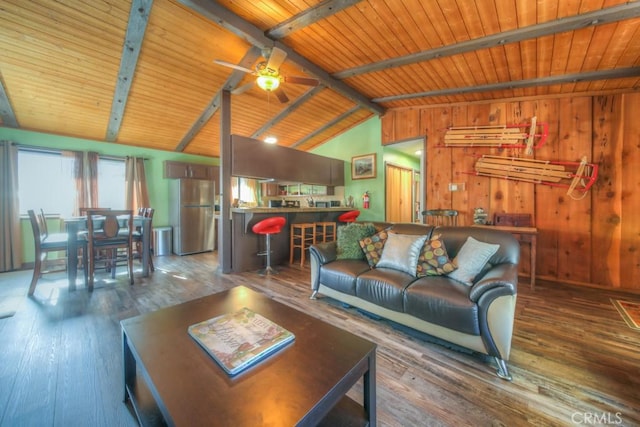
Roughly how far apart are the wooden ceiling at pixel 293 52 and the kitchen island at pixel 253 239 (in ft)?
6.93

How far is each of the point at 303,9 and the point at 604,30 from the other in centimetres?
297

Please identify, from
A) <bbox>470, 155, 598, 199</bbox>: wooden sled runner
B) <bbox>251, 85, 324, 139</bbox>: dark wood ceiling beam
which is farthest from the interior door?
<bbox>251, 85, 324, 139</bbox>: dark wood ceiling beam

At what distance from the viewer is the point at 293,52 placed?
3.40m

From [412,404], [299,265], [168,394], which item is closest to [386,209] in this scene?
[299,265]

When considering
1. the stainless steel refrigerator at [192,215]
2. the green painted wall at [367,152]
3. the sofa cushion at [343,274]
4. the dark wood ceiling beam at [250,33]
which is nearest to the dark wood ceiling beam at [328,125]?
the green painted wall at [367,152]

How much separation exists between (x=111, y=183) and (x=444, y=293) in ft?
20.9

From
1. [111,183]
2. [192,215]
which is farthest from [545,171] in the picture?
[111,183]

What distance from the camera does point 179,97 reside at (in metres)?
4.14

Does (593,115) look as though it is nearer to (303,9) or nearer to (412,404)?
(303,9)

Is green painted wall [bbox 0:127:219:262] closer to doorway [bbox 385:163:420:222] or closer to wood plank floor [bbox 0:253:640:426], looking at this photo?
wood plank floor [bbox 0:253:640:426]

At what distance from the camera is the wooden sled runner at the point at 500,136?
366 cm

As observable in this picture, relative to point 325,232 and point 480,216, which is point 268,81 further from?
point 480,216

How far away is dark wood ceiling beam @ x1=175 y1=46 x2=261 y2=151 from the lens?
11.0 feet

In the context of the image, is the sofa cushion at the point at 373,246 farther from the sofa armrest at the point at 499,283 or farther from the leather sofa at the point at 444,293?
the sofa armrest at the point at 499,283
